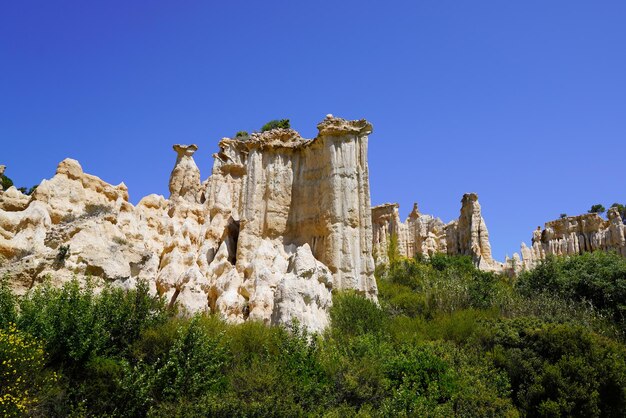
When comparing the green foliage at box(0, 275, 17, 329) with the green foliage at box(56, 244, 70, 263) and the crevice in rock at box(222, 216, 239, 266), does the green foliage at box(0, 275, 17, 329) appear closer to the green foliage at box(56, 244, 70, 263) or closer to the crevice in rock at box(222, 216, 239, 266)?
the green foliage at box(56, 244, 70, 263)

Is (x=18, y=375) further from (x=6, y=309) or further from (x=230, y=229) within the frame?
(x=230, y=229)

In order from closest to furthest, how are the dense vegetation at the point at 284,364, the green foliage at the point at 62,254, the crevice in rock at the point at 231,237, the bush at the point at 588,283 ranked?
the dense vegetation at the point at 284,364
the green foliage at the point at 62,254
the crevice in rock at the point at 231,237
the bush at the point at 588,283

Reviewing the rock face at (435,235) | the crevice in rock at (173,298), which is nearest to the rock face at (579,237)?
the rock face at (435,235)

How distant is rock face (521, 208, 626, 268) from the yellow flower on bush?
5554 centimetres

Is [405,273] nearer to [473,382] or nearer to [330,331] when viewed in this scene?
[330,331]

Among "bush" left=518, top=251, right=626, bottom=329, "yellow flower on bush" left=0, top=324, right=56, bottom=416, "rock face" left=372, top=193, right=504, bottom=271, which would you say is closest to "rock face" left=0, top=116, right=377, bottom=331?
"yellow flower on bush" left=0, top=324, right=56, bottom=416

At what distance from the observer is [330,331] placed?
79.4ft

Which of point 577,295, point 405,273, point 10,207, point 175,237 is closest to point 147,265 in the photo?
point 175,237

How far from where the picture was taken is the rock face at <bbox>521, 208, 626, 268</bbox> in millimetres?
62531

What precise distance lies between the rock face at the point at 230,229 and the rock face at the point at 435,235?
1864cm

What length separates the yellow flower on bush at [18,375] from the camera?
1441 cm

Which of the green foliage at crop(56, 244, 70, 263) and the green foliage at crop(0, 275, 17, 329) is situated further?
the green foliage at crop(56, 244, 70, 263)

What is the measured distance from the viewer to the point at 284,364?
1878 cm

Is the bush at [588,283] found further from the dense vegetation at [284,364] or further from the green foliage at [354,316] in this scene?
the green foliage at [354,316]
